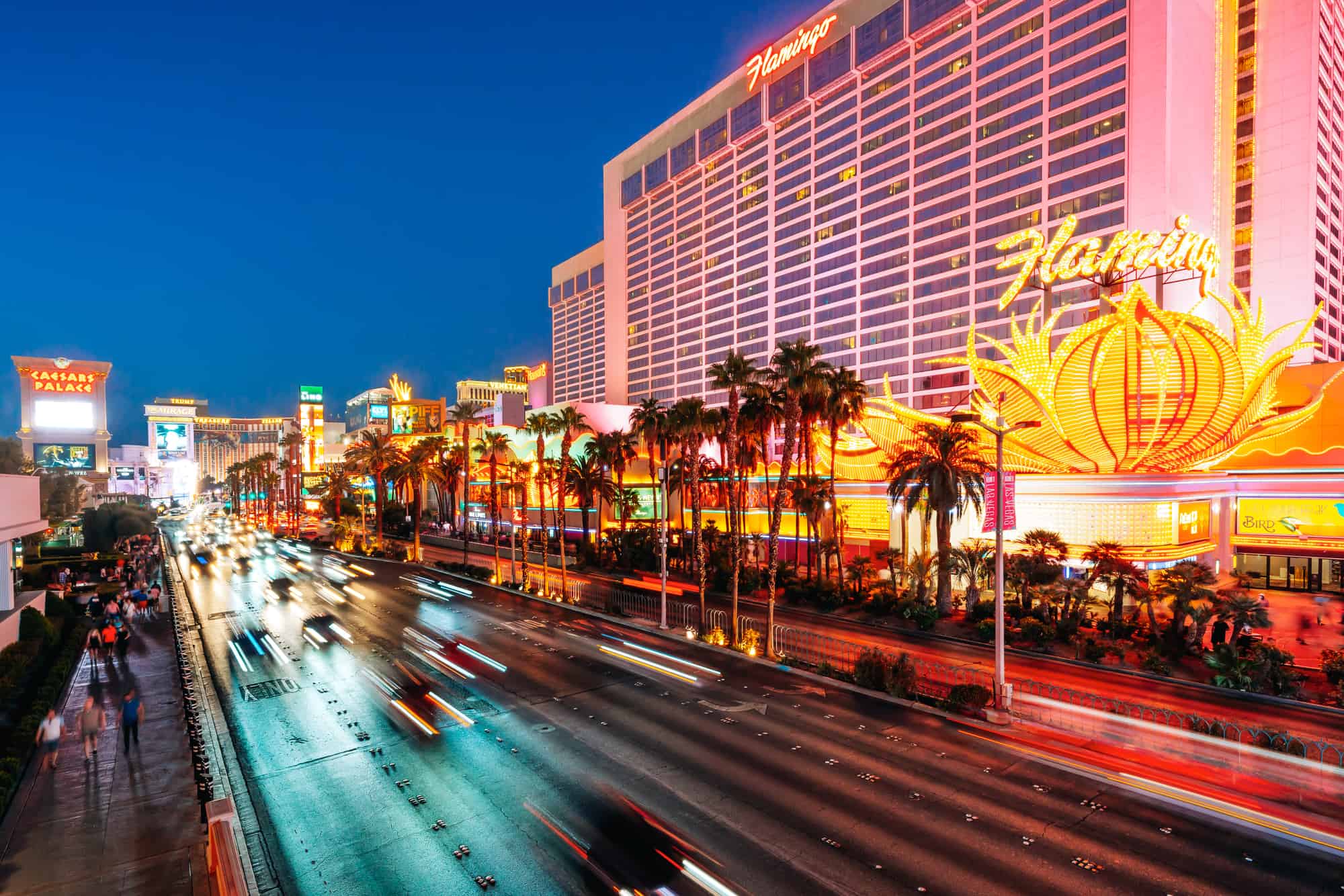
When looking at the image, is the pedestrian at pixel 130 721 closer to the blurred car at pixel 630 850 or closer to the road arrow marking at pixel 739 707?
the blurred car at pixel 630 850

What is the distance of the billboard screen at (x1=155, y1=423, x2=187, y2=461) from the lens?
135125mm

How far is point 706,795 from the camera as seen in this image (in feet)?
46.0

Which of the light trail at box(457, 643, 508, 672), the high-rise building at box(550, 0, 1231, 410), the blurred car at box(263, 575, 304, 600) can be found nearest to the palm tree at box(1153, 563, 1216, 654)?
the high-rise building at box(550, 0, 1231, 410)

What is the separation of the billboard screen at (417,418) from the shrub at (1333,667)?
10393 centimetres

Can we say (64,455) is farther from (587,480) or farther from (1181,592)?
(1181,592)

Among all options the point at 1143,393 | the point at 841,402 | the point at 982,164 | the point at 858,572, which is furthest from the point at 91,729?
the point at 982,164

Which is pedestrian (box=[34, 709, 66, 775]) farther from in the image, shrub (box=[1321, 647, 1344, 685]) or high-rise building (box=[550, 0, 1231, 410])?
high-rise building (box=[550, 0, 1231, 410])

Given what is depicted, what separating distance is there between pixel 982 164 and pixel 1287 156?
32.5 metres

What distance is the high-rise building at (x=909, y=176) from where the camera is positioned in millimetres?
65938

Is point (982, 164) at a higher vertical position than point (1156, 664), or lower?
higher

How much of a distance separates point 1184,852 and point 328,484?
9780 centimetres

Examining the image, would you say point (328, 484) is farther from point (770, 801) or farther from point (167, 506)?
→ point (167, 506)

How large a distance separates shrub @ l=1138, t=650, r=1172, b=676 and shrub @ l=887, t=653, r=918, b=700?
33.6 ft

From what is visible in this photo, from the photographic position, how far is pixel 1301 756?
48.8ft
